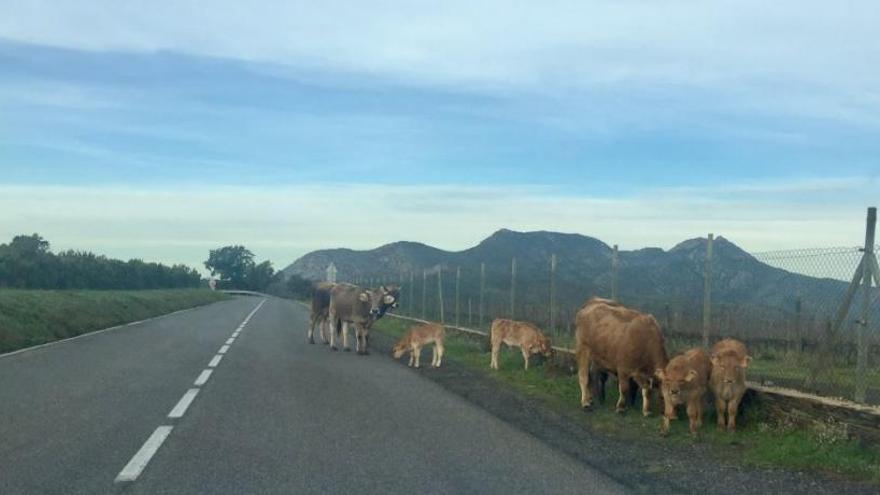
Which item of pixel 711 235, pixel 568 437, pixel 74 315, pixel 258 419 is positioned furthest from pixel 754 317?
pixel 74 315

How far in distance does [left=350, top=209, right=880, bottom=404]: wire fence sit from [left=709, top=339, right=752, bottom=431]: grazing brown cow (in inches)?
41.4

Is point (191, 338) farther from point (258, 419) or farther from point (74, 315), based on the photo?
point (258, 419)

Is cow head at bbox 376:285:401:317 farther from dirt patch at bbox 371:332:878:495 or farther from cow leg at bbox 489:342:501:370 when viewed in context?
dirt patch at bbox 371:332:878:495

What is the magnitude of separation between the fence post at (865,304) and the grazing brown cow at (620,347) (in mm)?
2866

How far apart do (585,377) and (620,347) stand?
0.93 meters

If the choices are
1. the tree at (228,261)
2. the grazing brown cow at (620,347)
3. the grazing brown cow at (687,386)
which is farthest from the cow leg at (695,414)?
the tree at (228,261)

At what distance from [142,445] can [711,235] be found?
7.85 meters

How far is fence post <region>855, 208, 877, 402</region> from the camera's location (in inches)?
412

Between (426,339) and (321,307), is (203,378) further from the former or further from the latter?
(321,307)

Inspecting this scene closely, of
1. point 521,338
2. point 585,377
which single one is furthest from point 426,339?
point 585,377

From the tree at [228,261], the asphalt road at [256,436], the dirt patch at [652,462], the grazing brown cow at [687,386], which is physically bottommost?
the dirt patch at [652,462]

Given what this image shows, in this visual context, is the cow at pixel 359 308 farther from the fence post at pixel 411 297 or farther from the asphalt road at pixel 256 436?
the fence post at pixel 411 297

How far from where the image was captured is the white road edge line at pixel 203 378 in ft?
51.2

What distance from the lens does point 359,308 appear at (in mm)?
24797
